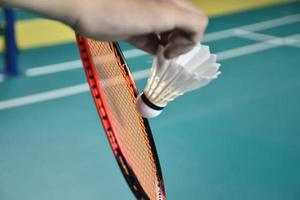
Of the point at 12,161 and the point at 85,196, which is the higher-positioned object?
the point at 85,196

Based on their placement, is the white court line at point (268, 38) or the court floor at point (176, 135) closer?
the court floor at point (176, 135)

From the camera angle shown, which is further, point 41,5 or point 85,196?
point 85,196

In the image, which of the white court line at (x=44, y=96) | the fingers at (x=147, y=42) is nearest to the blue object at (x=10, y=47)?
the white court line at (x=44, y=96)

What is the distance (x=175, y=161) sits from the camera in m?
2.42

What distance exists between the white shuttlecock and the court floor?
51.7 inches

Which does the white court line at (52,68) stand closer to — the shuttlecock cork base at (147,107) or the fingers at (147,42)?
the shuttlecock cork base at (147,107)

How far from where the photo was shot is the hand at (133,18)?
57cm

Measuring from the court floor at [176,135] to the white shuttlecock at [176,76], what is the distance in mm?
1313

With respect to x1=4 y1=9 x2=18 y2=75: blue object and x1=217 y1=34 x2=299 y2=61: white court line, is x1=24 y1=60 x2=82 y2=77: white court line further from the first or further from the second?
x1=217 y1=34 x2=299 y2=61: white court line

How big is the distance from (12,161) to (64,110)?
63cm

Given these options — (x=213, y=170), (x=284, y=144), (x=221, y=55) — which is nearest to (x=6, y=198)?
(x=213, y=170)

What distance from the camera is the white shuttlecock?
2.39 feet

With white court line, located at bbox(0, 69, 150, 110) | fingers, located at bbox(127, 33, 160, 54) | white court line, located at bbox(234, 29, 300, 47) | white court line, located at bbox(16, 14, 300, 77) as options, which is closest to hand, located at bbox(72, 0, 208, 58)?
fingers, located at bbox(127, 33, 160, 54)

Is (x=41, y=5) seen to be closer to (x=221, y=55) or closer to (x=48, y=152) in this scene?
(x=48, y=152)
